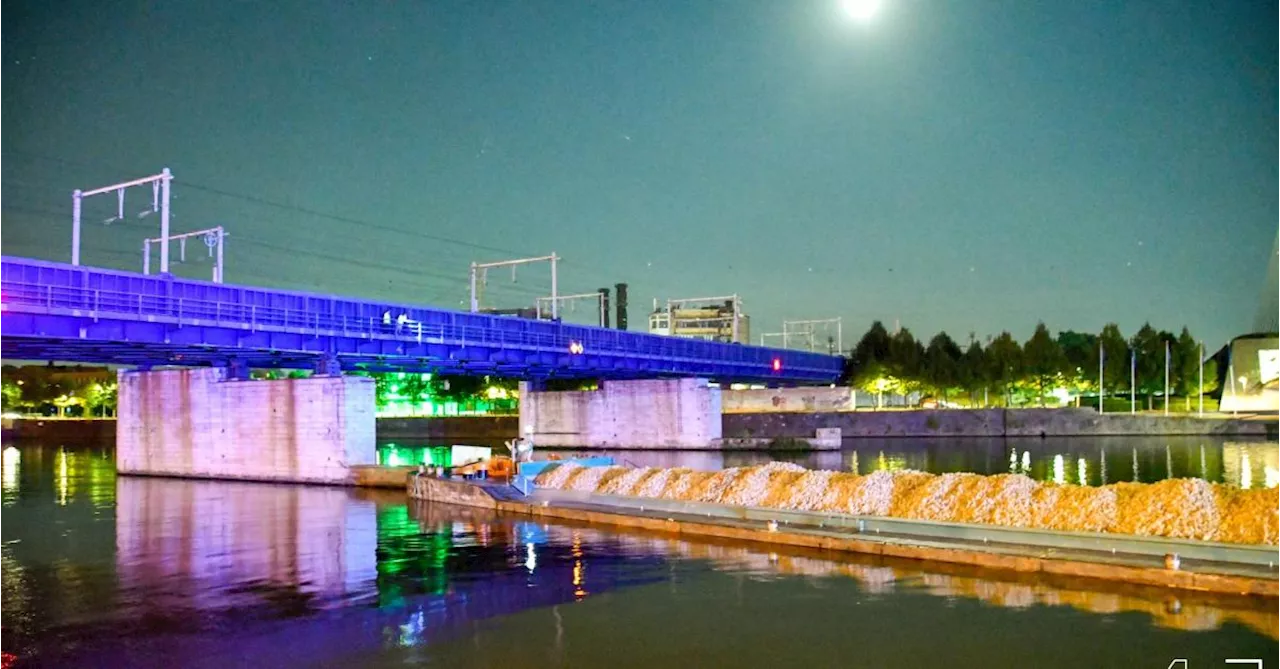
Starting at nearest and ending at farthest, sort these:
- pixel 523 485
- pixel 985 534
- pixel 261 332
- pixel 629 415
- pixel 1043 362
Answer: pixel 985 534 → pixel 523 485 → pixel 261 332 → pixel 629 415 → pixel 1043 362

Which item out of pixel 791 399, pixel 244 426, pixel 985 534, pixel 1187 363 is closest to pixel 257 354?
pixel 244 426

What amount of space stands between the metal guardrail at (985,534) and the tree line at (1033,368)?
114754mm

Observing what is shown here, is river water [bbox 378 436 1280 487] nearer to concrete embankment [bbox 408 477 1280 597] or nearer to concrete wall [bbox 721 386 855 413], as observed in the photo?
concrete embankment [bbox 408 477 1280 597]

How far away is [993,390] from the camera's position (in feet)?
469

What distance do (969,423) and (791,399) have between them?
3474cm

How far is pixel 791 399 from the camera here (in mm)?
150500

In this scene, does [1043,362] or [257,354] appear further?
[1043,362]

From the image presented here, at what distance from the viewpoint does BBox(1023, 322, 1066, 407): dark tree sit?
139875 millimetres

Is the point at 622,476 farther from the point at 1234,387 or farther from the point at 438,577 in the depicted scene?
the point at 1234,387

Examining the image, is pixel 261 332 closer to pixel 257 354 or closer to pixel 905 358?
pixel 257 354

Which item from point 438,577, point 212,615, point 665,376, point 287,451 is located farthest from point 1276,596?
point 665,376

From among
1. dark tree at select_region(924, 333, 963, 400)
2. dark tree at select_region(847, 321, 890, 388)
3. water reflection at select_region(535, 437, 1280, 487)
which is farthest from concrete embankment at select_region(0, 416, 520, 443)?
dark tree at select_region(924, 333, 963, 400)

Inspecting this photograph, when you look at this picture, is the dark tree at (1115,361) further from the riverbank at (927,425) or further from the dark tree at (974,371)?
the riverbank at (927,425)

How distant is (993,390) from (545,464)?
108634mm
